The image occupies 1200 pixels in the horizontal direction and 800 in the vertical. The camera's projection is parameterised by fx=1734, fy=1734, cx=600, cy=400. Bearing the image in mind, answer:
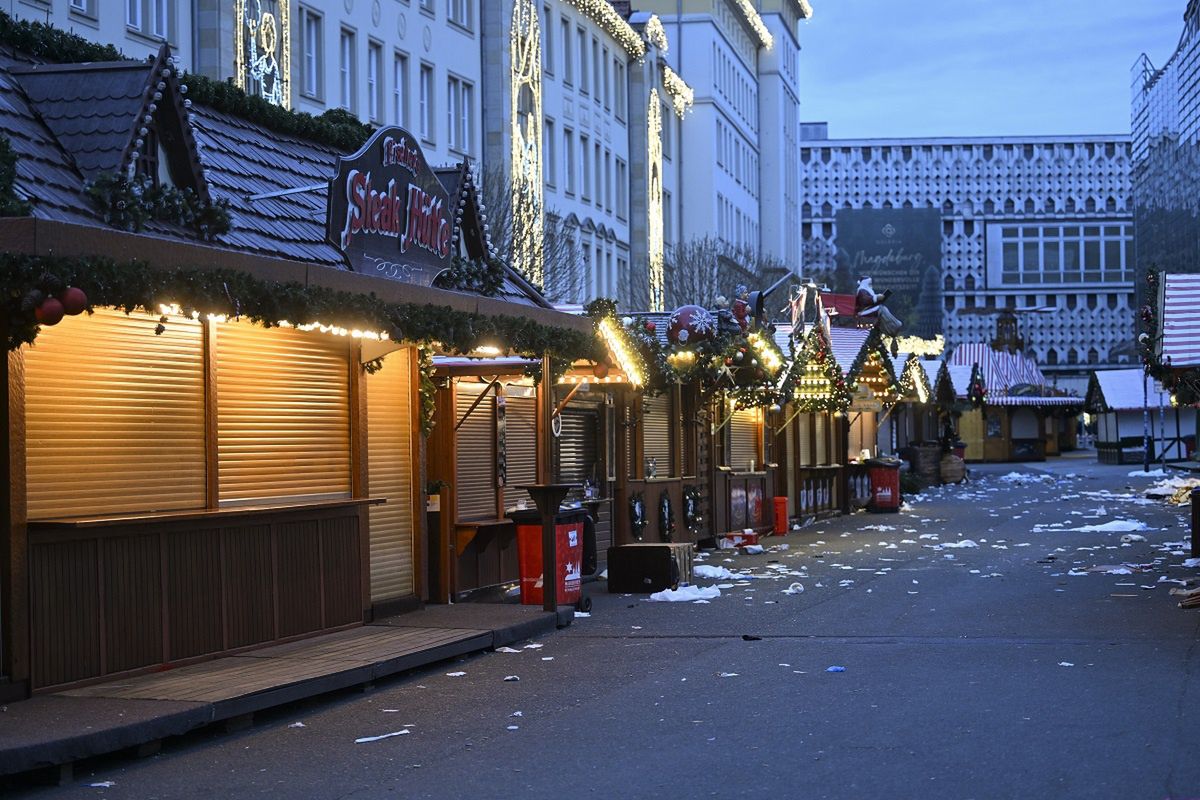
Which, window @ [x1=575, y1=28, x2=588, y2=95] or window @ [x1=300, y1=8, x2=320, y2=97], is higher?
window @ [x1=575, y1=28, x2=588, y2=95]

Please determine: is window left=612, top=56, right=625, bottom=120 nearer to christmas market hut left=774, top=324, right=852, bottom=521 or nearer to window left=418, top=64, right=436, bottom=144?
window left=418, top=64, right=436, bottom=144

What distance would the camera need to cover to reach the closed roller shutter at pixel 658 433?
24625mm

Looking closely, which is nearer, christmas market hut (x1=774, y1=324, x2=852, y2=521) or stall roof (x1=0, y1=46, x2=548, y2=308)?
stall roof (x1=0, y1=46, x2=548, y2=308)

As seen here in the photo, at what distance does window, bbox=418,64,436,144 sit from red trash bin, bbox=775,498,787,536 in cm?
1652

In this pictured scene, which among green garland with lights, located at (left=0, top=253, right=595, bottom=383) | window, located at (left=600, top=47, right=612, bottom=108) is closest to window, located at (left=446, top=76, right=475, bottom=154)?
window, located at (left=600, top=47, right=612, bottom=108)

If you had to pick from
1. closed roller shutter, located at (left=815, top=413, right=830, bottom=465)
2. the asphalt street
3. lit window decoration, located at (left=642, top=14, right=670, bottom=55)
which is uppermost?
lit window decoration, located at (left=642, top=14, right=670, bottom=55)

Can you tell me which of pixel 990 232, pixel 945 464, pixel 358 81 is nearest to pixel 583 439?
pixel 358 81

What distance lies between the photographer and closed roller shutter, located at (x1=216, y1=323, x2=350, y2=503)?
12.9 meters

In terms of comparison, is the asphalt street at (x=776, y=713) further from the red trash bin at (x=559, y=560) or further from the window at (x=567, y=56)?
the window at (x=567, y=56)

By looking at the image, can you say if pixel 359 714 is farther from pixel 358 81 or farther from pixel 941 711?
pixel 358 81

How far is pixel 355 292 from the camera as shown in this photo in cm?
1312

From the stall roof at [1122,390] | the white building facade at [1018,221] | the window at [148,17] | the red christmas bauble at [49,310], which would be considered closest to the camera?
the red christmas bauble at [49,310]

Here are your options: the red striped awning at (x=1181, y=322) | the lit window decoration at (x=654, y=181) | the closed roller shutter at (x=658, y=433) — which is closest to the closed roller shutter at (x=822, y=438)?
the closed roller shutter at (x=658, y=433)

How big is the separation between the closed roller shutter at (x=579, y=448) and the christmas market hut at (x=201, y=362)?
4.49 m
